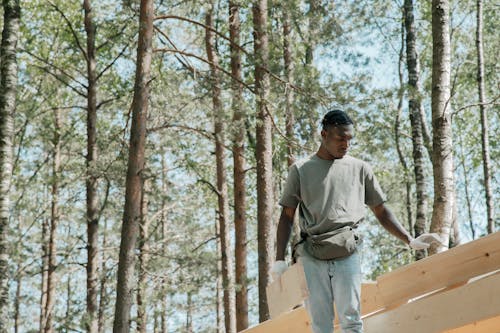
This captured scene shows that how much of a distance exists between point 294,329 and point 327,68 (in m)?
13.1

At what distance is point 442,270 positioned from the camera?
16.5 ft

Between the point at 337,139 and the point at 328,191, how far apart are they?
33 centimetres

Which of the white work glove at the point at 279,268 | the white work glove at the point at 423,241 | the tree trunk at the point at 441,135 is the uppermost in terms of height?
the tree trunk at the point at 441,135

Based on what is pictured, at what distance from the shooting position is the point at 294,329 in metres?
5.84

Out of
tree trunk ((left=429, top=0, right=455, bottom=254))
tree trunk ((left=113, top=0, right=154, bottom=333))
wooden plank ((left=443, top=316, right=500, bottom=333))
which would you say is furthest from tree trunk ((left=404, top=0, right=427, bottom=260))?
wooden plank ((left=443, top=316, right=500, bottom=333))

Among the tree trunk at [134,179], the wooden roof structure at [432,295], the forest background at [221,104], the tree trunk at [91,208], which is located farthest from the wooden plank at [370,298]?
the tree trunk at [91,208]

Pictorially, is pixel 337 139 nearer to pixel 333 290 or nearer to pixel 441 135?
pixel 333 290

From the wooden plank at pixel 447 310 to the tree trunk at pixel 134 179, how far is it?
5.77 m

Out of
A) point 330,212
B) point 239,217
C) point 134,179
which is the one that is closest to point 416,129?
point 239,217

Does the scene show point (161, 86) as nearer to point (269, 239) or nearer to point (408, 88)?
point (269, 239)

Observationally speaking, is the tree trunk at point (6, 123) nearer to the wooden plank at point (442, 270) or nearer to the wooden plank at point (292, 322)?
the wooden plank at point (292, 322)

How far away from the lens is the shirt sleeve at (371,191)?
483cm

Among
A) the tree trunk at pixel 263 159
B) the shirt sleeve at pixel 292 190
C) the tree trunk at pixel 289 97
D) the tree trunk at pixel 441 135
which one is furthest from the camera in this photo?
the tree trunk at pixel 263 159

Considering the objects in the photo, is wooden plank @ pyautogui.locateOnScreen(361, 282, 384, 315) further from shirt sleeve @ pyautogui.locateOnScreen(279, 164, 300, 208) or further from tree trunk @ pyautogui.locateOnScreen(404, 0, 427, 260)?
tree trunk @ pyautogui.locateOnScreen(404, 0, 427, 260)
